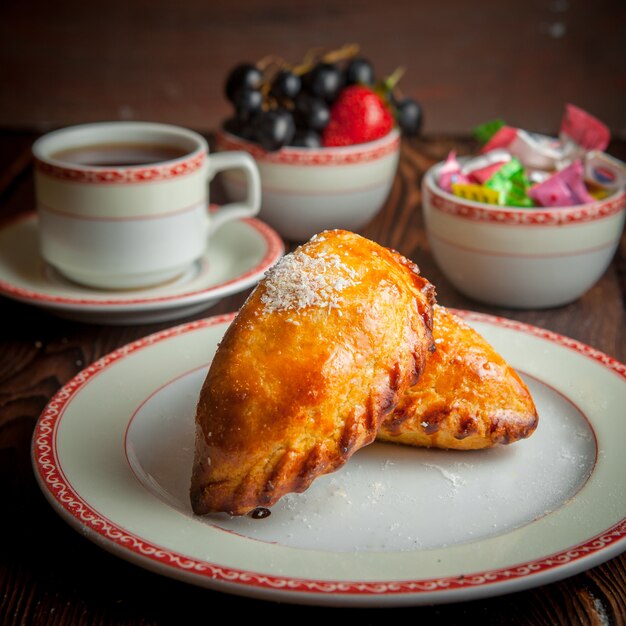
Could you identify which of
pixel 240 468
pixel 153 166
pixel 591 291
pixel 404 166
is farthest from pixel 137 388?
pixel 404 166

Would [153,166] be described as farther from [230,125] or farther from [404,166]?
[404,166]

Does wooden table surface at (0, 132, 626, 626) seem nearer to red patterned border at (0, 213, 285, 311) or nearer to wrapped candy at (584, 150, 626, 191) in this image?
red patterned border at (0, 213, 285, 311)

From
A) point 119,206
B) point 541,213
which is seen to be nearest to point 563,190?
point 541,213

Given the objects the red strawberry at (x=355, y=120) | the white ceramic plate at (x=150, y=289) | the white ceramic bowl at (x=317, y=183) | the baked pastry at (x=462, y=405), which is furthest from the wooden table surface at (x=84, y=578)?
the red strawberry at (x=355, y=120)

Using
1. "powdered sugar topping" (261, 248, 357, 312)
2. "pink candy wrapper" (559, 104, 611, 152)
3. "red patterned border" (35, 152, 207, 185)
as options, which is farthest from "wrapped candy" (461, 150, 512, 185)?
"powdered sugar topping" (261, 248, 357, 312)

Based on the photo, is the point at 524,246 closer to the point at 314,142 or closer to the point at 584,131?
the point at 584,131

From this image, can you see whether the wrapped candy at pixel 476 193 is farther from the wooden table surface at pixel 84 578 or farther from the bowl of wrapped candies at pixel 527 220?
the wooden table surface at pixel 84 578
